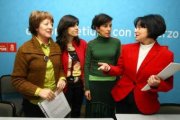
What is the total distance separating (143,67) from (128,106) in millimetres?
432

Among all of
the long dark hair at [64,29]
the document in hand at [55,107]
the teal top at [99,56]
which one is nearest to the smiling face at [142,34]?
the teal top at [99,56]

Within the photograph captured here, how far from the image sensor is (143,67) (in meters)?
2.41

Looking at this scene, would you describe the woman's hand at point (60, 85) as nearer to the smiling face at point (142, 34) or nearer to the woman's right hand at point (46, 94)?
the woman's right hand at point (46, 94)

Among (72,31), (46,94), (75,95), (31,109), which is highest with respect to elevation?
(72,31)

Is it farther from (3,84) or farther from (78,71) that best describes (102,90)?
(3,84)

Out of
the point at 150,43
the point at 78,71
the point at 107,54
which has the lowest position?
the point at 78,71

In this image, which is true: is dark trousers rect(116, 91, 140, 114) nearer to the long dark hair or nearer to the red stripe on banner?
the long dark hair

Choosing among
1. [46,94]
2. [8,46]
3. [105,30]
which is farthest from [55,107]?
[8,46]

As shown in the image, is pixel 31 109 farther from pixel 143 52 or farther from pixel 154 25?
pixel 154 25

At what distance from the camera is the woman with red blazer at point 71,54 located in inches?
127

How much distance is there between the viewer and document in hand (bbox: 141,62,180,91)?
1989mm

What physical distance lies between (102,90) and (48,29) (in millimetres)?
1187

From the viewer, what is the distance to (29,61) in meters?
2.41

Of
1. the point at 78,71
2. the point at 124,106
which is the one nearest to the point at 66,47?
the point at 78,71
